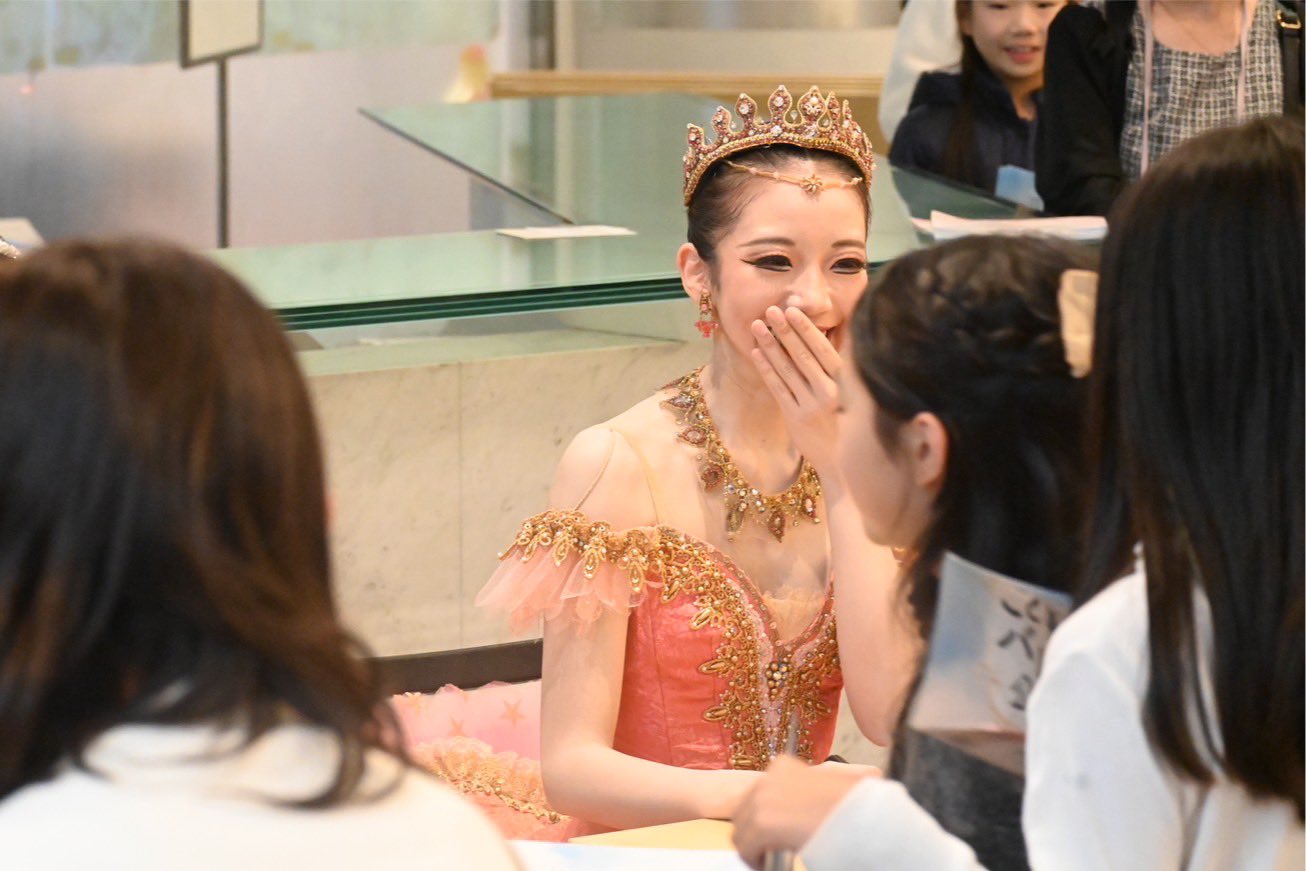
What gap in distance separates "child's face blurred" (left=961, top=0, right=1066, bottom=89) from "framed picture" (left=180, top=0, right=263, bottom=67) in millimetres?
2710

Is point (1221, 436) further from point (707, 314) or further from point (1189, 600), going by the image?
point (707, 314)

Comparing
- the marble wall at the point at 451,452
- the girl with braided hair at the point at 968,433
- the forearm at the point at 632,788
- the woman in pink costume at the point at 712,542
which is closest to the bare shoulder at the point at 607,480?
the woman in pink costume at the point at 712,542

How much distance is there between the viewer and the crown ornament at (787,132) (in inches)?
82.1

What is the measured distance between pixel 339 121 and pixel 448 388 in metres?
3.38

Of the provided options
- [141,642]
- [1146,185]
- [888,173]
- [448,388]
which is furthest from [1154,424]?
[888,173]

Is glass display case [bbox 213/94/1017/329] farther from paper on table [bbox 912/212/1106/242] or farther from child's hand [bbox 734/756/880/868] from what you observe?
child's hand [bbox 734/756/880/868]

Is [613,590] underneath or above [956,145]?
underneath

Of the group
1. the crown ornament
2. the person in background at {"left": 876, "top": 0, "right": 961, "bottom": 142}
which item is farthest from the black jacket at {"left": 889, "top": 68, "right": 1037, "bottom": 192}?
the crown ornament

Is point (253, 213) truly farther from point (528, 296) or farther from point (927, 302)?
point (927, 302)

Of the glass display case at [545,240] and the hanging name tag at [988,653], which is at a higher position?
the glass display case at [545,240]

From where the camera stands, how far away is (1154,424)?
1.16 m

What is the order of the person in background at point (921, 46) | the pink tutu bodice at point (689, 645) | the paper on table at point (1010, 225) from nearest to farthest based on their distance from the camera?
1. the pink tutu bodice at point (689, 645)
2. the paper on table at point (1010, 225)
3. the person in background at point (921, 46)

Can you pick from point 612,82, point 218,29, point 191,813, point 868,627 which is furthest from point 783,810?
point 612,82

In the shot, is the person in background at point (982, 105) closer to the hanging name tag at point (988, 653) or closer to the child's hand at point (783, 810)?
the hanging name tag at point (988, 653)
